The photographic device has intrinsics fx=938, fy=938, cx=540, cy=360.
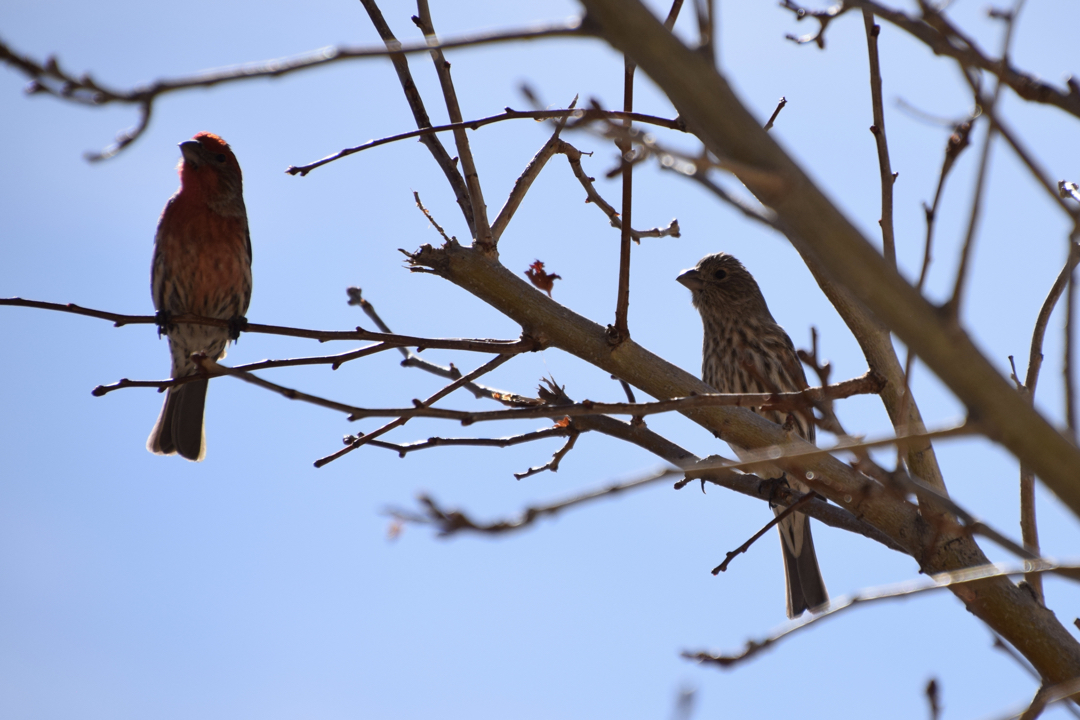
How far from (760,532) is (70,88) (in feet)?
8.47

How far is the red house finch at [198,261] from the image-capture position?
672 cm

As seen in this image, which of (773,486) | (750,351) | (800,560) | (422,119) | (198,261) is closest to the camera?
(422,119)

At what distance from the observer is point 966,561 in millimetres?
3379

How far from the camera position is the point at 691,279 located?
844 centimetres

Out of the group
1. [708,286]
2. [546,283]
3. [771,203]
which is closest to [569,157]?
[546,283]

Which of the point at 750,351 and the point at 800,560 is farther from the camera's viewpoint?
the point at 750,351

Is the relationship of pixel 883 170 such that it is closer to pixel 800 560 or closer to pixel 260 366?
pixel 260 366

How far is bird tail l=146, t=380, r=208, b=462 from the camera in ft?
23.0

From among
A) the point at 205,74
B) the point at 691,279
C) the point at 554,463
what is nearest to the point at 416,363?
the point at 554,463

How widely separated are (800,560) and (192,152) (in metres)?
5.37

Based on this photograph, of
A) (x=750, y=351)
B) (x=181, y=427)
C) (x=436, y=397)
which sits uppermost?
(x=750, y=351)

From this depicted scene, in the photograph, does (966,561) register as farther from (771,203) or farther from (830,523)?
(771,203)

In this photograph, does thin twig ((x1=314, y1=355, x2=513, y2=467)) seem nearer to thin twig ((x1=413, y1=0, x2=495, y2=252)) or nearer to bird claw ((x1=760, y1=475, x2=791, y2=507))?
thin twig ((x1=413, y1=0, x2=495, y2=252))

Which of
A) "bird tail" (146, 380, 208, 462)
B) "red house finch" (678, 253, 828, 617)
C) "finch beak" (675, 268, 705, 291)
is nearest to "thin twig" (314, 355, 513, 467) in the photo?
"red house finch" (678, 253, 828, 617)
